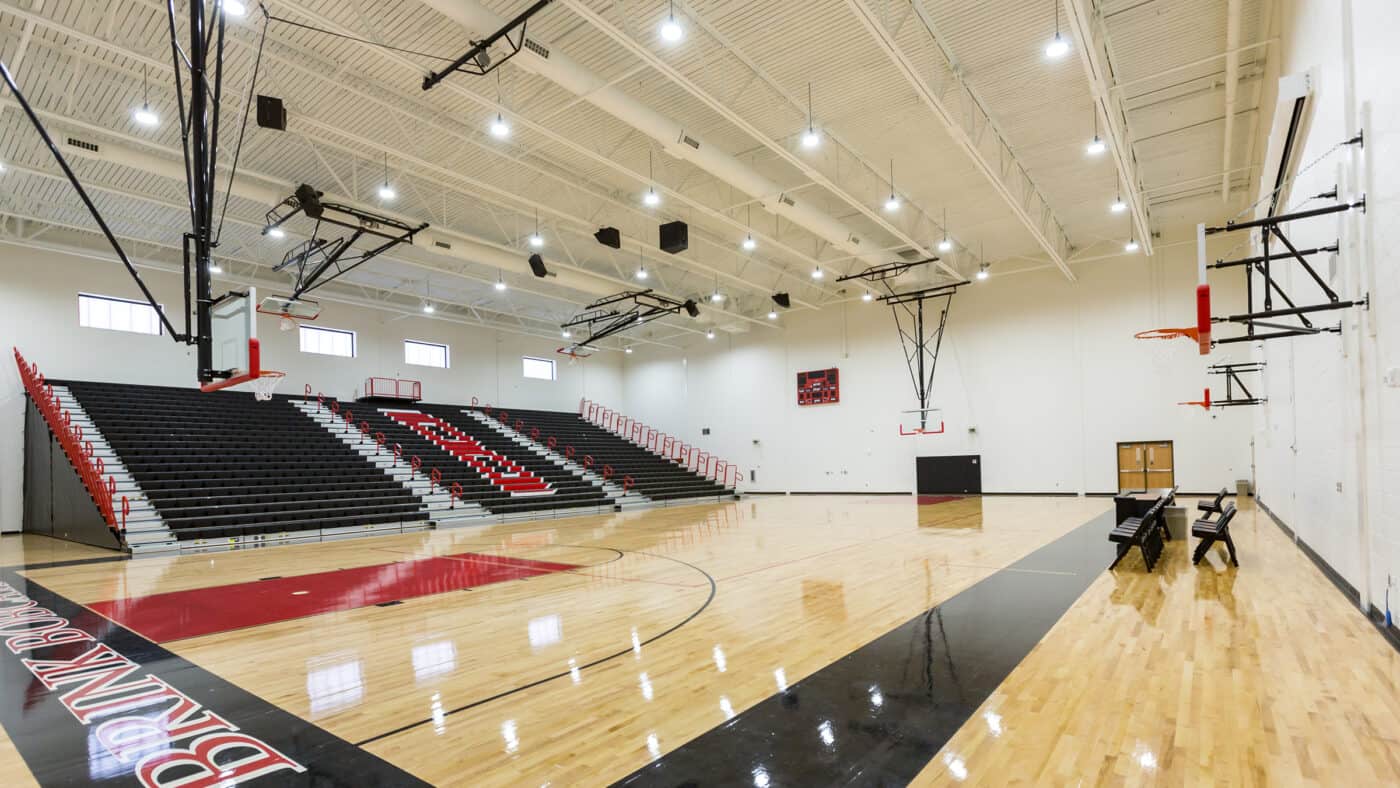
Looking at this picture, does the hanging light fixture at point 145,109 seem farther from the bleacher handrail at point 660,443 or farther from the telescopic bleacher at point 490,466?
the bleacher handrail at point 660,443

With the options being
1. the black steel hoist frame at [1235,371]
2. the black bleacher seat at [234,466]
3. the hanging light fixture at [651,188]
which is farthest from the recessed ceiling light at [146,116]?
the black steel hoist frame at [1235,371]

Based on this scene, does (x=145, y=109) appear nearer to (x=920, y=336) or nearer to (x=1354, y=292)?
(x=1354, y=292)

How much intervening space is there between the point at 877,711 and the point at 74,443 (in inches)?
557

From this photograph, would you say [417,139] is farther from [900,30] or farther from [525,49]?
[900,30]

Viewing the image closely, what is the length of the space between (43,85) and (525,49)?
256 inches

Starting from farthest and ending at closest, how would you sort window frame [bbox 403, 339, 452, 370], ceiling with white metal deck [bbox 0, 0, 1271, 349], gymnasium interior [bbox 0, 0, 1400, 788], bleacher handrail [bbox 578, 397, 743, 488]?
1. bleacher handrail [bbox 578, 397, 743, 488]
2. window frame [bbox 403, 339, 452, 370]
3. ceiling with white metal deck [bbox 0, 0, 1271, 349]
4. gymnasium interior [bbox 0, 0, 1400, 788]

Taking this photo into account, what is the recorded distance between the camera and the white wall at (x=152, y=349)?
14062mm

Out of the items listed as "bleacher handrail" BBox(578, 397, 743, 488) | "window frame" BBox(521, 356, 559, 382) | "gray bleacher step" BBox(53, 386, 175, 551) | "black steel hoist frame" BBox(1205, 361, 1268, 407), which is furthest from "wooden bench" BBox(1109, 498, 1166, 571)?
"window frame" BBox(521, 356, 559, 382)

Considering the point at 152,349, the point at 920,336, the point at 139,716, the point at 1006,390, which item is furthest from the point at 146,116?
the point at 1006,390

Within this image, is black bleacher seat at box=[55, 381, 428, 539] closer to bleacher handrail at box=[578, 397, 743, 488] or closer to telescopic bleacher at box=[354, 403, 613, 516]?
telescopic bleacher at box=[354, 403, 613, 516]

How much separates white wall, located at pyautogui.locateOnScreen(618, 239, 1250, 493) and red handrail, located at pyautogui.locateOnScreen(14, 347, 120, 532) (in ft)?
53.4

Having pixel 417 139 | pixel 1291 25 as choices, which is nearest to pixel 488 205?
pixel 417 139

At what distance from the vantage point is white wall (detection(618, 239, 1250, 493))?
53.4 feet

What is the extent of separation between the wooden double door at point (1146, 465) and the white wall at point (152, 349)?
17.7m
